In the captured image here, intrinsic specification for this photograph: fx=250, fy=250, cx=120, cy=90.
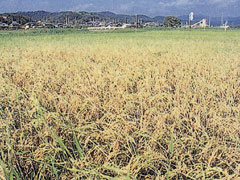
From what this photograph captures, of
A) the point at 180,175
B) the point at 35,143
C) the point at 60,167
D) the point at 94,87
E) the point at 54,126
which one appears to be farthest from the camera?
the point at 94,87

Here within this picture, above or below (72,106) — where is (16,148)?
below

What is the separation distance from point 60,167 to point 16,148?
0.31m

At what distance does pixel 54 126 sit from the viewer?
5.34ft

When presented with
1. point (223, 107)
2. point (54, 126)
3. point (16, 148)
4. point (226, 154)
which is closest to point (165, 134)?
point (226, 154)

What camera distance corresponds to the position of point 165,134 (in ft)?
4.72

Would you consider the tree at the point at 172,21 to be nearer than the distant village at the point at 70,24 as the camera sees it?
No

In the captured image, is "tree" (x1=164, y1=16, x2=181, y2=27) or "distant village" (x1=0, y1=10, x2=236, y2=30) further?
"tree" (x1=164, y1=16, x2=181, y2=27)

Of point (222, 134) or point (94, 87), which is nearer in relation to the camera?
point (222, 134)

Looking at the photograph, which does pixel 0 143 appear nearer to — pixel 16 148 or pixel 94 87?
pixel 16 148

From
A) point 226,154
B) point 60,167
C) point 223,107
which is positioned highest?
point 223,107

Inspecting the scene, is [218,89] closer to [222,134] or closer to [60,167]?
[222,134]

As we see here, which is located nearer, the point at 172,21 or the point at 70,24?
the point at 172,21

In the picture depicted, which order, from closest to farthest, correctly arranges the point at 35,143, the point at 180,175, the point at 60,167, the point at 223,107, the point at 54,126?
the point at 180,175 < the point at 60,167 < the point at 35,143 < the point at 54,126 < the point at 223,107

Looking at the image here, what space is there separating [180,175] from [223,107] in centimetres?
72
